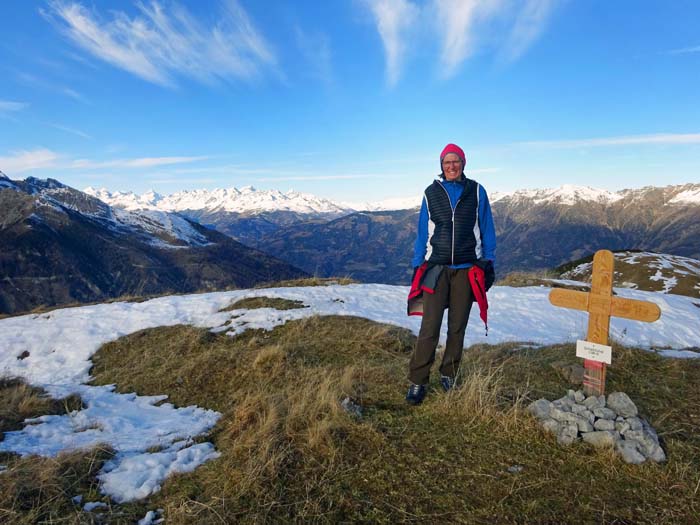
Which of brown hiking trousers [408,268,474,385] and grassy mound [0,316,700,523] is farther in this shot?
brown hiking trousers [408,268,474,385]

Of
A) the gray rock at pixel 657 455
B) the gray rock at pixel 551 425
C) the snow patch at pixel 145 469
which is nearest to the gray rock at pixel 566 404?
the gray rock at pixel 551 425

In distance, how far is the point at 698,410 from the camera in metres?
4.70

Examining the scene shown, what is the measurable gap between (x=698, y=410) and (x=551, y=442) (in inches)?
88.5

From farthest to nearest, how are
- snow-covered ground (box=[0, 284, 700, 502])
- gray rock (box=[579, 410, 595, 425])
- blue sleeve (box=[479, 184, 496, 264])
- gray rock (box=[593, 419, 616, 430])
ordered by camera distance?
blue sleeve (box=[479, 184, 496, 264]), snow-covered ground (box=[0, 284, 700, 502]), gray rock (box=[579, 410, 595, 425]), gray rock (box=[593, 419, 616, 430])

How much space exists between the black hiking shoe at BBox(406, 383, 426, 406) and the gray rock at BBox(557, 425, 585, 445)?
1565 millimetres

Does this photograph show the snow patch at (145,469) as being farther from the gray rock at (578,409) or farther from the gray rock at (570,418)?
the gray rock at (578,409)

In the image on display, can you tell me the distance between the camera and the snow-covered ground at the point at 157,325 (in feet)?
14.7

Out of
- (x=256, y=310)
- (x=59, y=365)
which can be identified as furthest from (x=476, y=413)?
(x=59, y=365)

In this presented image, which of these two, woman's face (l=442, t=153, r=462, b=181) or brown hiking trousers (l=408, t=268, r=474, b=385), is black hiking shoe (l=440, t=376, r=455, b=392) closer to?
brown hiking trousers (l=408, t=268, r=474, b=385)

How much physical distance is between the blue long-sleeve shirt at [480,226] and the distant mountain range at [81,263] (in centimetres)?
11867

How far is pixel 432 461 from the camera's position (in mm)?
3719

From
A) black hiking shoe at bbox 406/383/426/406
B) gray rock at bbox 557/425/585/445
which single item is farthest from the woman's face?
gray rock at bbox 557/425/585/445

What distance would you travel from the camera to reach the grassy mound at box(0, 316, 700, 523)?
309 centimetres

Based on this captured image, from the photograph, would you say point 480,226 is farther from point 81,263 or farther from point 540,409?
point 81,263
